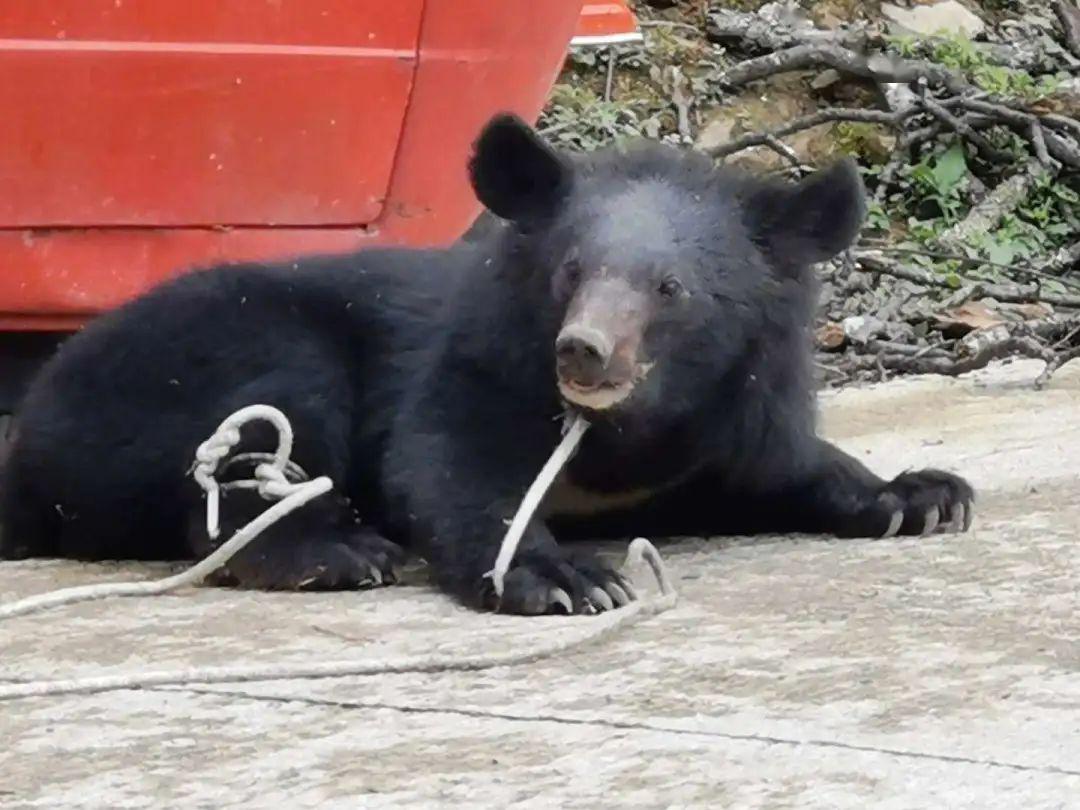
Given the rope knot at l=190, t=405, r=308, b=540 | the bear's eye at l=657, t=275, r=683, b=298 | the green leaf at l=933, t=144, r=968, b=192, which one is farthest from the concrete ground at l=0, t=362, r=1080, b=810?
the green leaf at l=933, t=144, r=968, b=192

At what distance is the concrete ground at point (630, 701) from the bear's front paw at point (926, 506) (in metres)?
0.15

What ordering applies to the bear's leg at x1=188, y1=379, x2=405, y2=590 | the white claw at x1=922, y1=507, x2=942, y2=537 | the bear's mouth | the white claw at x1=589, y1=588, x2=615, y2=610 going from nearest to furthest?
the white claw at x1=589, y1=588, x2=615, y2=610, the bear's mouth, the bear's leg at x1=188, y1=379, x2=405, y2=590, the white claw at x1=922, y1=507, x2=942, y2=537

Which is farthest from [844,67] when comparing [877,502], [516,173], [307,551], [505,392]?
[307,551]

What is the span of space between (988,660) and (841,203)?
4.24ft

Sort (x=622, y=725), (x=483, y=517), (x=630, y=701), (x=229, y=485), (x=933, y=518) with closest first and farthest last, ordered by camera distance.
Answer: (x=622, y=725), (x=630, y=701), (x=483, y=517), (x=229, y=485), (x=933, y=518)

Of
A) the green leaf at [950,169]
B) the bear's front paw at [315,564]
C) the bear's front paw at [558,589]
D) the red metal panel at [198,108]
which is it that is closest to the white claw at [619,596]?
the bear's front paw at [558,589]

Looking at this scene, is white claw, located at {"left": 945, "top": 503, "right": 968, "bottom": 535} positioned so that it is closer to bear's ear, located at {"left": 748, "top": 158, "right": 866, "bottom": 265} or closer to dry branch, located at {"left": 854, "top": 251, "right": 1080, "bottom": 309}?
bear's ear, located at {"left": 748, "top": 158, "right": 866, "bottom": 265}

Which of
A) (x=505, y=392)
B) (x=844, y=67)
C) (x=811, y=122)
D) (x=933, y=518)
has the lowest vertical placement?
(x=933, y=518)

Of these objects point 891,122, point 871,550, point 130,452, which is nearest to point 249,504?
point 130,452

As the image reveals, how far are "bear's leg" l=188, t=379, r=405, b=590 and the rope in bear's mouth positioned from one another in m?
0.04

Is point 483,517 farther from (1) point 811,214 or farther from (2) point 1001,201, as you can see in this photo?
(2) point 1001,201

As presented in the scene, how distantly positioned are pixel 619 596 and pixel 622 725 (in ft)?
2.67

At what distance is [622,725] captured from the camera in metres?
2.49

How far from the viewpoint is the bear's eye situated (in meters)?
3.57
